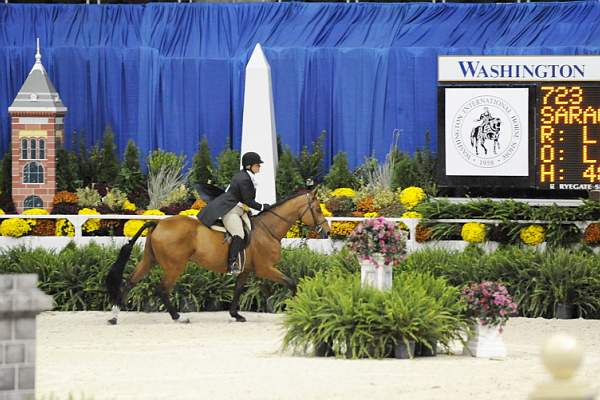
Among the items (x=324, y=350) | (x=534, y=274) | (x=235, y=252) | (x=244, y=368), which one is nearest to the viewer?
(x=244, y=368)

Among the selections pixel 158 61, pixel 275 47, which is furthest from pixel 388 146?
pixel 158 61

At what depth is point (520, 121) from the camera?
20906 mm

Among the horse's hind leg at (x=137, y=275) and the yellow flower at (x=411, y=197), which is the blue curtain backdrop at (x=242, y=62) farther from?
the horse's hind leg at (x=137, y=275)

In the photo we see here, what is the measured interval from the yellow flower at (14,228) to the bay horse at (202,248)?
4.74 meters

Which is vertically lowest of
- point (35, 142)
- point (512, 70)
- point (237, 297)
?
point (237, 297)

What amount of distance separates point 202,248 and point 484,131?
5.54 m

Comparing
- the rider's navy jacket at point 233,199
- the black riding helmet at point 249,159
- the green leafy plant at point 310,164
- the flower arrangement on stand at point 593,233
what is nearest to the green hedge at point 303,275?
the flower arrangement on stand at point 593,233

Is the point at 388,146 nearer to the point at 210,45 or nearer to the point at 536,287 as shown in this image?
the point at 210,45

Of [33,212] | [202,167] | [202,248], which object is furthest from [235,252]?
[202,167]

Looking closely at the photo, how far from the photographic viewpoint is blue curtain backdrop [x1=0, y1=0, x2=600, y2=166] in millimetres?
26703

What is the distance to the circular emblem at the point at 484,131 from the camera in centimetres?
2102

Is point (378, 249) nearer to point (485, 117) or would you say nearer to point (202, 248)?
point (202, 248)

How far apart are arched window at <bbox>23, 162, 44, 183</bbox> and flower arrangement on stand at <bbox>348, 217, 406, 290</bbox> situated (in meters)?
10.6

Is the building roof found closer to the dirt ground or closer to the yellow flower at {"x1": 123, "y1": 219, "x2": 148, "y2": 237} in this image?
the yellow flower at {"x1": 123, "y1": 219, "x2": 148, "y2": 237}
